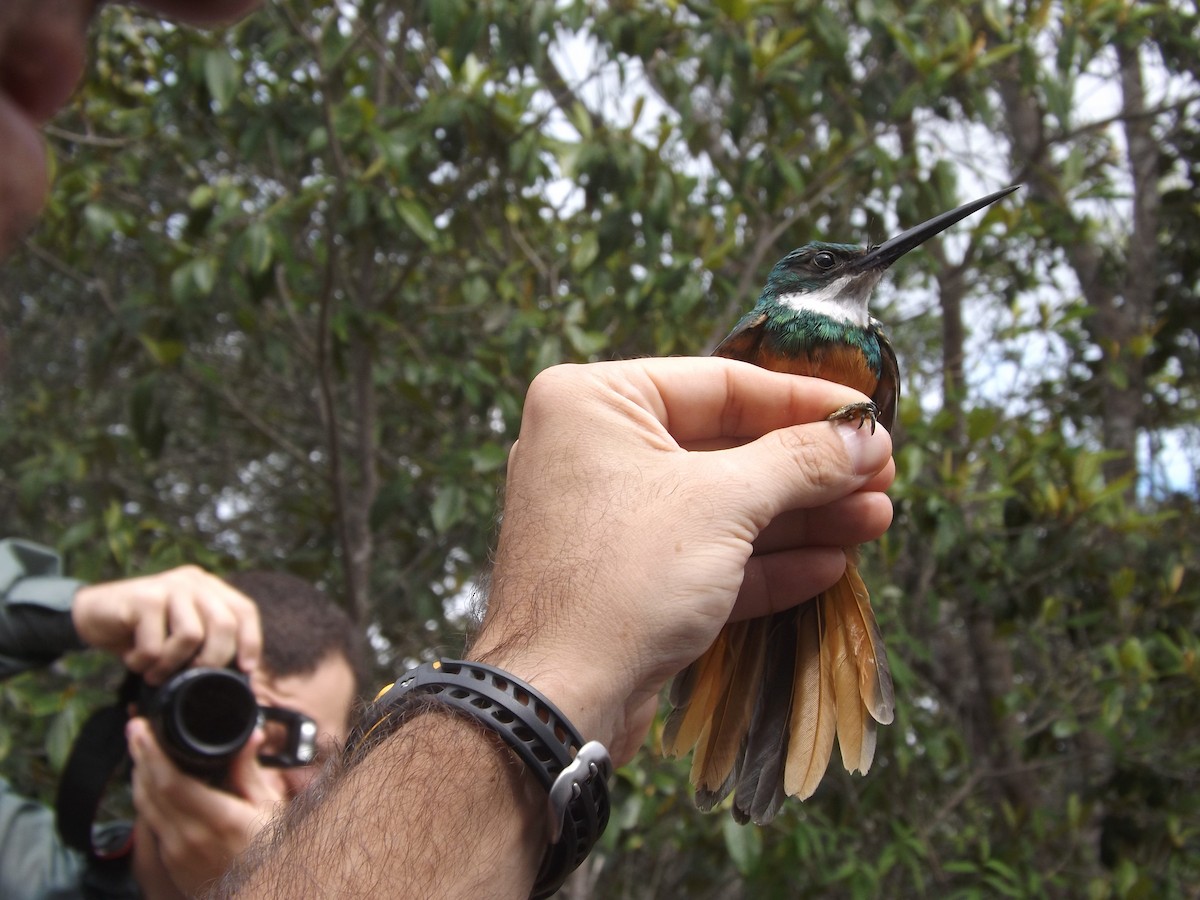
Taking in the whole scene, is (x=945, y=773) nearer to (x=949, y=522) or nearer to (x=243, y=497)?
(x=949, y=522)

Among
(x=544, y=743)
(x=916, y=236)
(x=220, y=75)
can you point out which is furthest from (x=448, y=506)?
(x=544, y=743)

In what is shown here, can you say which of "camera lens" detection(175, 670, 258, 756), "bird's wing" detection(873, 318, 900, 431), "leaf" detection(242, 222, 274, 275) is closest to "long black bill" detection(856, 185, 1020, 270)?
"bird's wing" detection(873, 318, 900, 431)

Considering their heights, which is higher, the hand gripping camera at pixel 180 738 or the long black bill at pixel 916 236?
the long black bill at pixel 916 236

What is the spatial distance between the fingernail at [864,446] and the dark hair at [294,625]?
1268 mm

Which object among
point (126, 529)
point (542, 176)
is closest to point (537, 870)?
point (126, 529)

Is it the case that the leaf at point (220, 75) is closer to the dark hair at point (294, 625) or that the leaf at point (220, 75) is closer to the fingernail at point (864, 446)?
the dark hair at point (294, 625)

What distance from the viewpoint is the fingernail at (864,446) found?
100 centimetres

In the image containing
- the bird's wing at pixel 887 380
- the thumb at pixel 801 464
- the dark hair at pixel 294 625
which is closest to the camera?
the thumb at pixel 801 464

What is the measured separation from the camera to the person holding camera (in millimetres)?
1548

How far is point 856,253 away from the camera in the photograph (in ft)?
5.36

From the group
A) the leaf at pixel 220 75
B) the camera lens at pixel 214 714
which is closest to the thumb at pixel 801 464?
the camera lens at pixel 214 714

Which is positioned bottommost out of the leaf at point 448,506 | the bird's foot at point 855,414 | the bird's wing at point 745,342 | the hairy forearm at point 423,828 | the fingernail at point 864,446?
the leaf at point 448,506

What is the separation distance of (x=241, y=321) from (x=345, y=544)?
0.68 metres

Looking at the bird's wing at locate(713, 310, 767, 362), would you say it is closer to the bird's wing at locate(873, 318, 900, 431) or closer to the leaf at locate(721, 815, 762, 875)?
the bird's wing at locate(873, 318, 900, 431)
